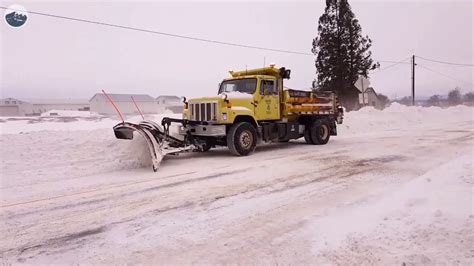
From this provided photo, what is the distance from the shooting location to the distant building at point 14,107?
208 feet

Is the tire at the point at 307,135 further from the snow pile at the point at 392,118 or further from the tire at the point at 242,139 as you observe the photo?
the snow pile at the point at 392,118

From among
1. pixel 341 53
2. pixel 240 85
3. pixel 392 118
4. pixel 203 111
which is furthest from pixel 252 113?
pixel 341 53

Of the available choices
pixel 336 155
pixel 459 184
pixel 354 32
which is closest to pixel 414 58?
pixel 354 32

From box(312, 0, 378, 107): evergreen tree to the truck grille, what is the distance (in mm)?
21767

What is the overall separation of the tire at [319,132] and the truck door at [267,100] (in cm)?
192

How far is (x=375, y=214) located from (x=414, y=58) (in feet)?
142

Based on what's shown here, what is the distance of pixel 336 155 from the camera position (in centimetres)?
995

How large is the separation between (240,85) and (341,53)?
21369 mm

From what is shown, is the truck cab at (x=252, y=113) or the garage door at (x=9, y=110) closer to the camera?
the truck cab at (x=252, y=113)

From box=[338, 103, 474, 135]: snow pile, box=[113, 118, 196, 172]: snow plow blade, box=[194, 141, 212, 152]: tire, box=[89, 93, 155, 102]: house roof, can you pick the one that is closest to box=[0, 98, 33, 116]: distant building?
box=[89, 93, 155, 102]: house roof

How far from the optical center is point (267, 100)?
446 inches

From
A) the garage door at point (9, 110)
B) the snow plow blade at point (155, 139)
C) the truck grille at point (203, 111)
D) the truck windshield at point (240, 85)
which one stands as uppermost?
the garage door at point (9, 110)

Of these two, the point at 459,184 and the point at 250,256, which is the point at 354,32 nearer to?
the point at 459,184

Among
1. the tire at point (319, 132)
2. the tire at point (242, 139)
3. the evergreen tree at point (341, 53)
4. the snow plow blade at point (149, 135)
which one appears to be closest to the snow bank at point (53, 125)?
the snow plow blade at point (149, 135)
